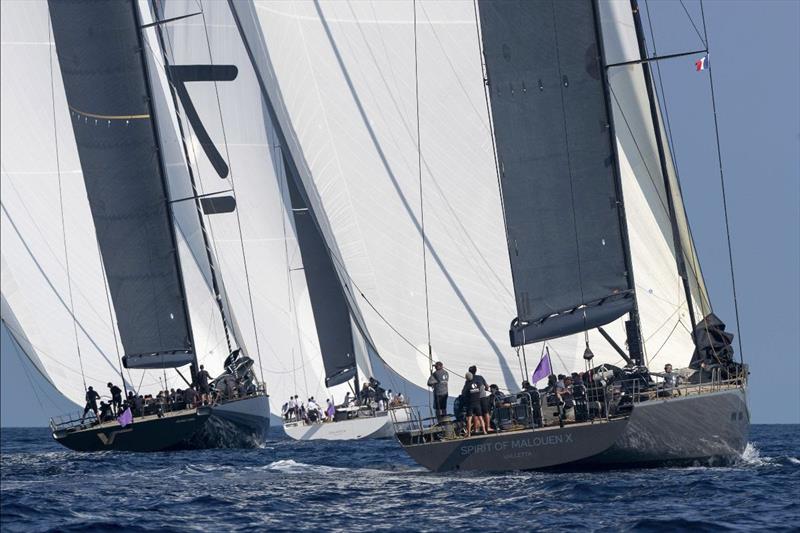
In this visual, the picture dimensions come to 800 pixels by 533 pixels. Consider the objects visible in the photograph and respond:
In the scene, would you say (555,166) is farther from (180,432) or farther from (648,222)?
(180,432)

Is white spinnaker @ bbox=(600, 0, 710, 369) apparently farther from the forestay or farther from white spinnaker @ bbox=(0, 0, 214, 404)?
the forestay

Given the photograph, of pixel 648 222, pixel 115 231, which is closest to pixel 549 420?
pixel 648 222

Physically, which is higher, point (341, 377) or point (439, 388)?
point (341, 377)

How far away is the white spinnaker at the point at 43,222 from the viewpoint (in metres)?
42.7

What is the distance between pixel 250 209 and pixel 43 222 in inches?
315

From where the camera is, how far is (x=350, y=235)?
3456 cm

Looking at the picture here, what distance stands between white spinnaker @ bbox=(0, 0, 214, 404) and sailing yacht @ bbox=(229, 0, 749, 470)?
1213 centimetres

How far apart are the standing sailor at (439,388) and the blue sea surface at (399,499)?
105 centimetres

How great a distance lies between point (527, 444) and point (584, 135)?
5.28m

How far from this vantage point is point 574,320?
2384cm

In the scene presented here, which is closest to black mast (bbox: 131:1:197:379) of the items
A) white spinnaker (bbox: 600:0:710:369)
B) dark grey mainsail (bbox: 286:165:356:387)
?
dark grey mainsail (bbox: 286:165:356:387)

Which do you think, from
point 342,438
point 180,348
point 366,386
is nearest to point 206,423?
point 180,348

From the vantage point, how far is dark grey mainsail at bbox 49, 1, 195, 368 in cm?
3725

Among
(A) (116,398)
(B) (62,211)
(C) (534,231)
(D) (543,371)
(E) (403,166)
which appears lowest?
(D) (543,371)
